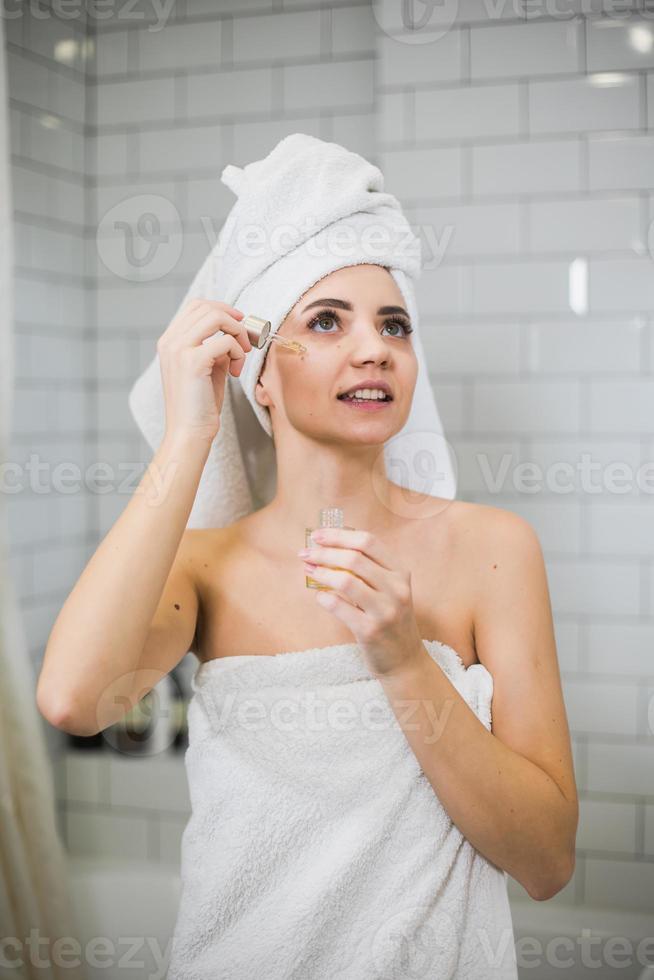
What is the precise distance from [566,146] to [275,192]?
0.58m

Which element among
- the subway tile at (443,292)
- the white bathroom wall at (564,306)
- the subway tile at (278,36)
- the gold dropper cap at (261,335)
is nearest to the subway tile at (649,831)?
the white bathroom wall at (564,306)

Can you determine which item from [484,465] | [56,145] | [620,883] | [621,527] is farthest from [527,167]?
[620,883]

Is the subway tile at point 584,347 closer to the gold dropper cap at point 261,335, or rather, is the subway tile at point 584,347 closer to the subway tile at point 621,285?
Answer: the subway tile at point 621,285

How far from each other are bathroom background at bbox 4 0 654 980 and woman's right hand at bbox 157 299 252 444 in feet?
1.90

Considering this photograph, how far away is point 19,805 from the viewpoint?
1180 millimetres

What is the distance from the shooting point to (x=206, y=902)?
0.88 metres

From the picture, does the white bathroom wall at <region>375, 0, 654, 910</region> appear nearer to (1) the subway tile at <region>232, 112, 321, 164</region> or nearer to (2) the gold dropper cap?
(1) the subway tile at <region>232, 112, 321, 164</region>

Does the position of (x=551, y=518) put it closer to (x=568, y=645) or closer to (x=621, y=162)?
(x=568, y=645)

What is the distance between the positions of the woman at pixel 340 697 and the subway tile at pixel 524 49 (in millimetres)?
596

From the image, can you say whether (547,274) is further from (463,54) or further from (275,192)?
(275,192)

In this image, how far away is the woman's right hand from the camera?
83 centimetres

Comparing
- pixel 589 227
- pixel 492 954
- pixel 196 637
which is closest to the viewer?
pixel 492 954

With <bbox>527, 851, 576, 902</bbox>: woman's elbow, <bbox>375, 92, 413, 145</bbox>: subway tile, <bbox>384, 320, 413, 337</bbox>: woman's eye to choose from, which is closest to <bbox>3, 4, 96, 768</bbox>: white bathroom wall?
<bbox>375, 92, 413, 145</bbox>: subway tile

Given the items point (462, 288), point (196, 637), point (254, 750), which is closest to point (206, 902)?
point (254, 750)
